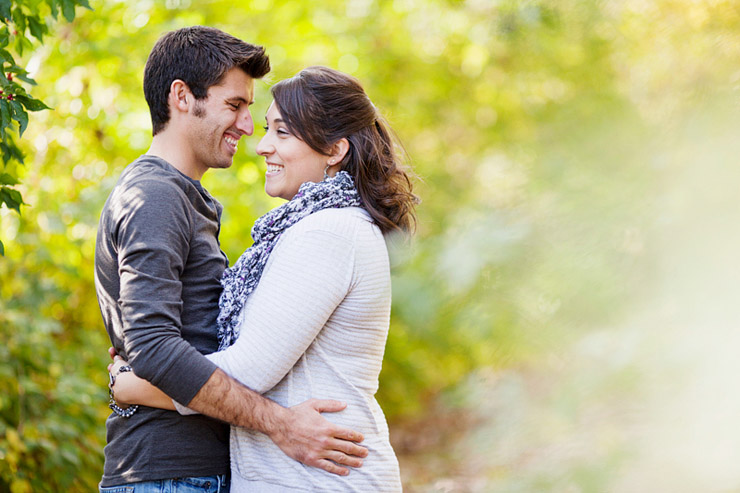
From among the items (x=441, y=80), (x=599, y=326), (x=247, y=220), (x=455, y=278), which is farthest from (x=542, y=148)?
(x=441, y=80)

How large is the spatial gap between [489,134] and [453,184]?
1.81 ft

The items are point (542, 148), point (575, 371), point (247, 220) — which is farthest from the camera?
point (247, 220)

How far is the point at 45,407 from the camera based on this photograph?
11.1 ft

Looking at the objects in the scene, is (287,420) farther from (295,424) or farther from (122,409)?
(122,409)

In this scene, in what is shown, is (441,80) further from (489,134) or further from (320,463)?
(320,463)

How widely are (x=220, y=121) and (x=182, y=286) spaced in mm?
530

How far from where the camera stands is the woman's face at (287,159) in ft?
6.19

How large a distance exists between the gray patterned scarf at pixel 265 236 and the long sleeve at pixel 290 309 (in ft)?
0.22

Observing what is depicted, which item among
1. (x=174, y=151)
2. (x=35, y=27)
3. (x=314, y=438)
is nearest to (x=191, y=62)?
(x=174, y=151)

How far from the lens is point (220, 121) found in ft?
6.48

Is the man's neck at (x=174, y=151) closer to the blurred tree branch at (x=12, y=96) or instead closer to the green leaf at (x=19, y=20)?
the blurred tree branch at (x=12, y=96)

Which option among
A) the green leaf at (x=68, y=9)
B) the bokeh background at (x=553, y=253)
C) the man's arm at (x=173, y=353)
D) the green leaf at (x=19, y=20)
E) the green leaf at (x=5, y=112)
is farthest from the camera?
the green leaf at (x=19, y=20)

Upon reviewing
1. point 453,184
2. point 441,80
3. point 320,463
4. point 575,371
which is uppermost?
point 441,80

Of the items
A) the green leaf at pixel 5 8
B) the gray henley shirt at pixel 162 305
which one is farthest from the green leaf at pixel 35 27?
the gray henley shirt at pixel 162 305
